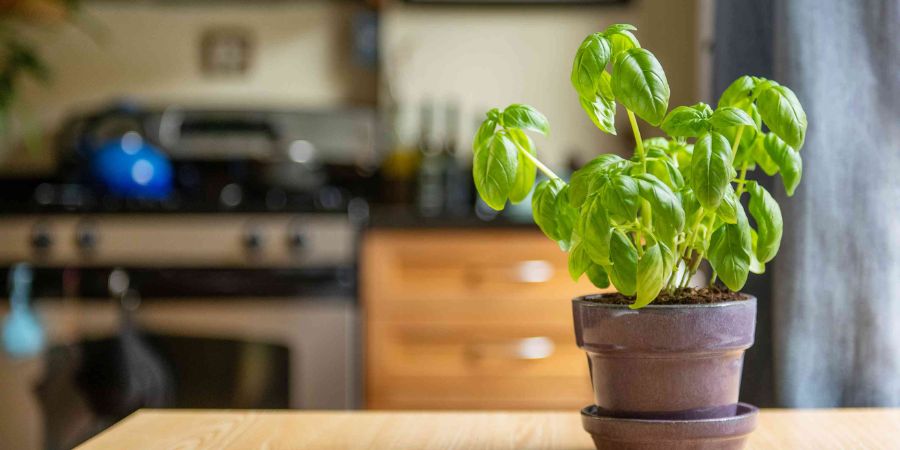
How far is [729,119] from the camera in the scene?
0.65 metres

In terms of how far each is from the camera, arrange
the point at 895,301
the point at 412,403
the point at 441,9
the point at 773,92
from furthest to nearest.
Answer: the point at 441,9 < the point at 412,403 < the point at 895,301 < the point at 773,92

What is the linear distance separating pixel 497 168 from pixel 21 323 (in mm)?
2083

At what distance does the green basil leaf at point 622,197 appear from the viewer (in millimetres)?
619

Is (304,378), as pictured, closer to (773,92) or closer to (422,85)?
(422,85)

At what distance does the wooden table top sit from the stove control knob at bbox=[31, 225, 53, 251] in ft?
5.90

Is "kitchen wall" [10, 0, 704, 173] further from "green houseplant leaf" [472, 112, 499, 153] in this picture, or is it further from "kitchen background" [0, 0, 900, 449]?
"green houseplant leaf" [472, 112, 499, 153]

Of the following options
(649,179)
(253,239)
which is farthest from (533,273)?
(649,179)

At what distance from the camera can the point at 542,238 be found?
2.54 metres

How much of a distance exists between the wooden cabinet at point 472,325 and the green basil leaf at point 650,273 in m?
1.87

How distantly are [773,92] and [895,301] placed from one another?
537 millimetres

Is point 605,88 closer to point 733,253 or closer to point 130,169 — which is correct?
point 733,253

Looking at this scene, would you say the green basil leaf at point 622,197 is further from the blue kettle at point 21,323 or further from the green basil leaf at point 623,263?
the blue kettle at point 21,323

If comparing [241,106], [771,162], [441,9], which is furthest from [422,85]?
[771,162]

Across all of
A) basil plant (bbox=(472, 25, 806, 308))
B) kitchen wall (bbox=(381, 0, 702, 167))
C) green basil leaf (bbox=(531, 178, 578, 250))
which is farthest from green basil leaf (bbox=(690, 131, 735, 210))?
kitchen wall (bbox=(381, 0, 702, 167))
